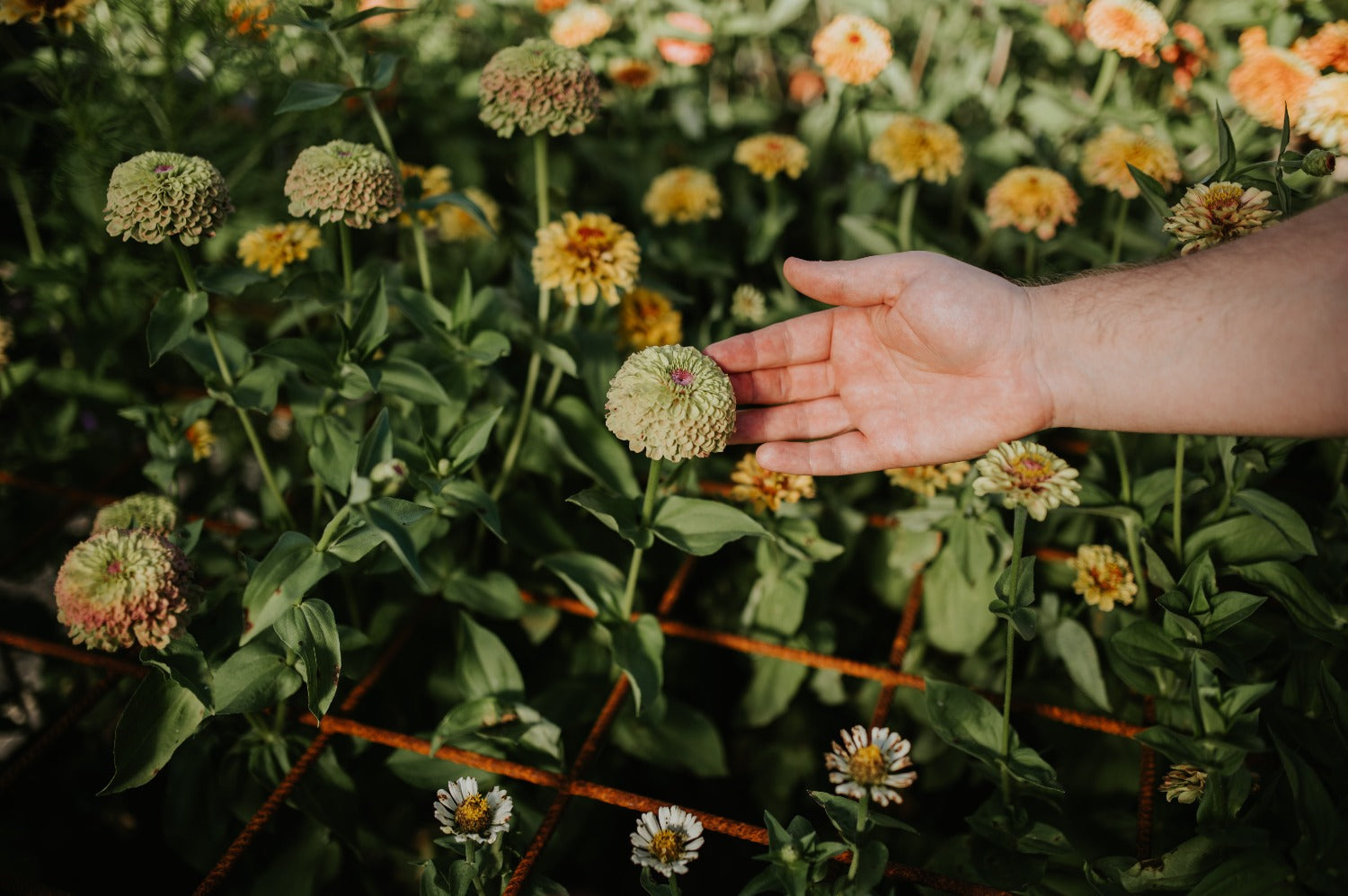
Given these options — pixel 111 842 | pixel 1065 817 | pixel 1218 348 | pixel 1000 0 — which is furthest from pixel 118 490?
pixel 1000 0

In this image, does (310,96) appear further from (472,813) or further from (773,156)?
(472,813)

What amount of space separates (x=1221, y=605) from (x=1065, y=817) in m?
0.36

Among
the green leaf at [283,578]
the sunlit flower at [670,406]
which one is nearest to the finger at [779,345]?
the sunlit flower at [670,406]

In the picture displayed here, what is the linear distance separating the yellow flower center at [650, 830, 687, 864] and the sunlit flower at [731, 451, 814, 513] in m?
0.51

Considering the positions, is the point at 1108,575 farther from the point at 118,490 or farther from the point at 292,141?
the point at 292,141

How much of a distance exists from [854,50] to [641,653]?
1.23 metres

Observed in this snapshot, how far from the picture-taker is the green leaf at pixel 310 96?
125 cm

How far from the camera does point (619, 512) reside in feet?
3.90

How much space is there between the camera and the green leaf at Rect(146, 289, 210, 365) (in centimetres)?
113

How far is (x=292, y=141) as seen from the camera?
2.09 meters

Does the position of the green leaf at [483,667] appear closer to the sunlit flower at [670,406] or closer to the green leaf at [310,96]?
the sunlit flower at [670,406]

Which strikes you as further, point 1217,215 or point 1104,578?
point 1104,578

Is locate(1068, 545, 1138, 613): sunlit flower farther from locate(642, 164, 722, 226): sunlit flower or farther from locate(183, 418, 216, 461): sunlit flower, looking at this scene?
locate(183, 418, 216, 461): sunlit flower

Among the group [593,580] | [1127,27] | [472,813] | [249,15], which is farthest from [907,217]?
[472,813]
